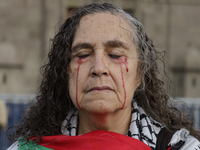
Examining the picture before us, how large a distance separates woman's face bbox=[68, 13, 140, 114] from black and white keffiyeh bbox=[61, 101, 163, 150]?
7.5 inches

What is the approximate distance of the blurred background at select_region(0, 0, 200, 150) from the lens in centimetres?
1095

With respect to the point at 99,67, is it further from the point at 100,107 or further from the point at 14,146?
the point at 14,146

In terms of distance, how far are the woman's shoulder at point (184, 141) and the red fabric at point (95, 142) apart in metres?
0.20

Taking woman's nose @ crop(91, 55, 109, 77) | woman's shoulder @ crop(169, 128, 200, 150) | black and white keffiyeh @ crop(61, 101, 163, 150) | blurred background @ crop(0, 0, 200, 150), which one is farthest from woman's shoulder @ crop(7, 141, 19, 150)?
blurred background @ crop(0, 0, 200, 150)

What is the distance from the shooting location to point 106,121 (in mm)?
2123

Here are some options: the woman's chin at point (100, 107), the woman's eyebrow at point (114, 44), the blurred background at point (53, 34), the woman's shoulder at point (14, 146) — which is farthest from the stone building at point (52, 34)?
the woman's chin at point (100, 107)

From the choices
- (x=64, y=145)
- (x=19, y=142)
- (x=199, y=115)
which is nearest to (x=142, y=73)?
(x=64, y=145)

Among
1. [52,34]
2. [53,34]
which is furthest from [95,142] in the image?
[52,34]

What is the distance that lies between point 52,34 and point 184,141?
919cm

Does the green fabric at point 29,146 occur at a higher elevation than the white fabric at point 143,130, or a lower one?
lower

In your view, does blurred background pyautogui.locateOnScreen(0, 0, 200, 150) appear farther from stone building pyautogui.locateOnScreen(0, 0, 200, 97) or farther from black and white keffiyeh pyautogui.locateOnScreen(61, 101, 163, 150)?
black and white keffiyeh pyautogui.locateOnScreen(61, 101, 163, 150)

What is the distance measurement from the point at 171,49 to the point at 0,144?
7438 mm

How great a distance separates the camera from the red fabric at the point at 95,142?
1967 mm

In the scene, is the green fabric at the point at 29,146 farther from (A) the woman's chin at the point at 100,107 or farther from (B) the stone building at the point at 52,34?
(B) the stone building at the point at 52,34
